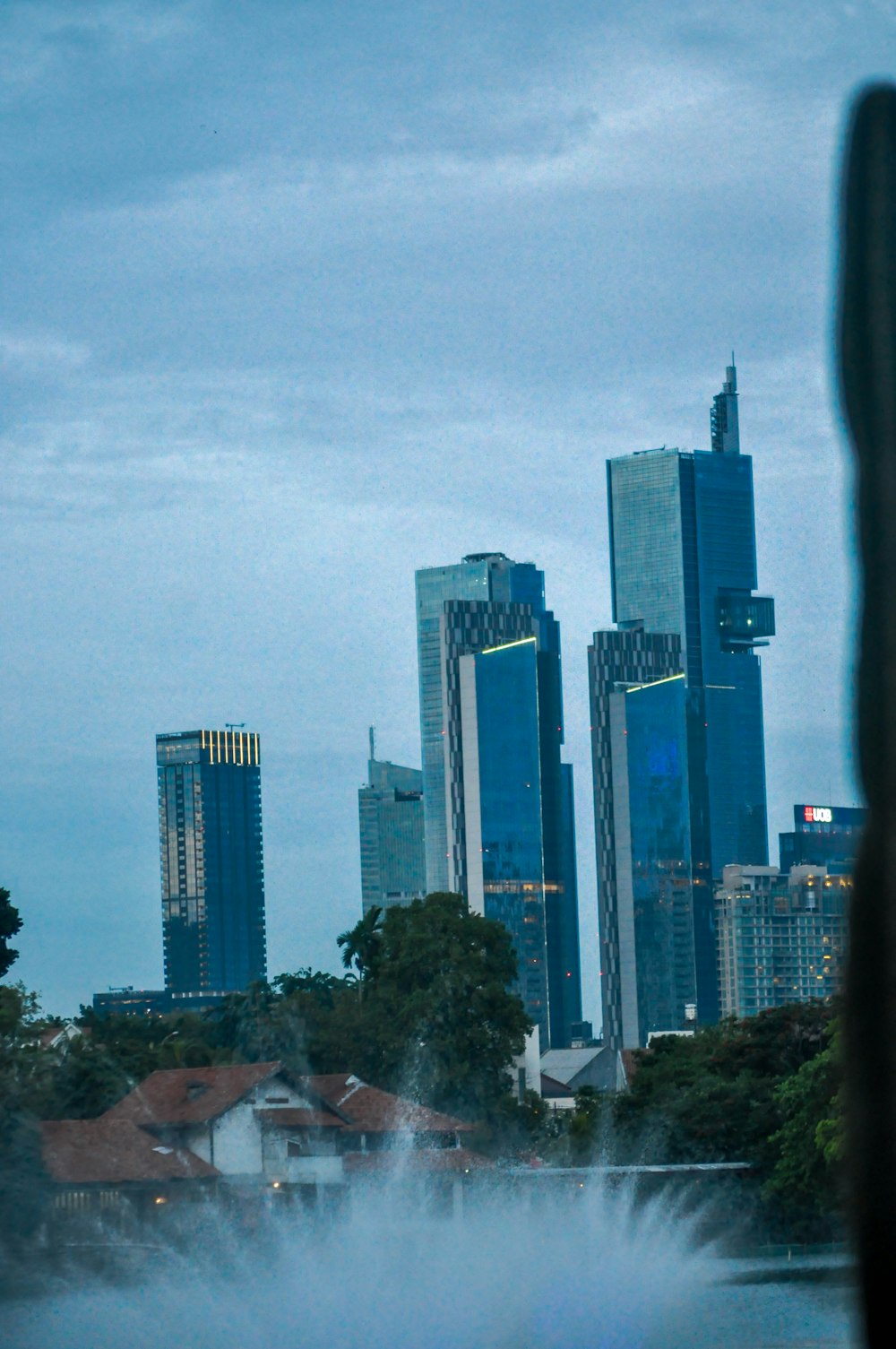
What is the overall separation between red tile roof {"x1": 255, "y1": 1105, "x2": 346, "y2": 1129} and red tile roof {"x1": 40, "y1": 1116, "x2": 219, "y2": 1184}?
5.70 feet

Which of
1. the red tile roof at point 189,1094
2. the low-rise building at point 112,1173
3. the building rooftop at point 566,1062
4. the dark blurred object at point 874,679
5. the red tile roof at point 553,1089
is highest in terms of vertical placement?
the dark blurred object at point 874,679

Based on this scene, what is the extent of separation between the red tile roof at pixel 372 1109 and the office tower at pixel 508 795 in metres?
128

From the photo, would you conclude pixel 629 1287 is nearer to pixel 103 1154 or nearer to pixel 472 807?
pixel 103 1154

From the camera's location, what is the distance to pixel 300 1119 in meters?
45.2

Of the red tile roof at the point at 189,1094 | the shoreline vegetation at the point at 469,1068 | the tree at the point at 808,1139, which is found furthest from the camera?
the red tile roof at the point at 189,1094

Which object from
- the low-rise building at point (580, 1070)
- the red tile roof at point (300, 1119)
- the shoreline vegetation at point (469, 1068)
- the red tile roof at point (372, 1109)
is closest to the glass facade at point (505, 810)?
the low-rise building at point (580, 1070)

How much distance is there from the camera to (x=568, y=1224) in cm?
4100

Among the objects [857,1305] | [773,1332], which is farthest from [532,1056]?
[857,1305]

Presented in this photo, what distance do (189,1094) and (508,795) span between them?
140263 millimetres

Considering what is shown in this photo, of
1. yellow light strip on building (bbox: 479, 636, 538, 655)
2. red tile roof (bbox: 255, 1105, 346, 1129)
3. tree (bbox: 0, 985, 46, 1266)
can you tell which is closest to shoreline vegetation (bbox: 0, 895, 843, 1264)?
tree (bbox: 0, 985, 46, 1266)

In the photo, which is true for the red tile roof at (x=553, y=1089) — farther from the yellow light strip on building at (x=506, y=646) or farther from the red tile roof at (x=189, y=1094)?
the yellow light strip on building at (x=506, y=646)

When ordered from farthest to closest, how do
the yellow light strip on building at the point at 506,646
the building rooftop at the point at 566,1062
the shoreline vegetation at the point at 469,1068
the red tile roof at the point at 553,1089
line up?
the yellow light strip on building at the point at 506,646
the building rooftop at the point at 566,1062
the red tile roof at the point at 553,1089
the shoreline vegetation at the point at 469,1068

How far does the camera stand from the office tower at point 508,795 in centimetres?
18200

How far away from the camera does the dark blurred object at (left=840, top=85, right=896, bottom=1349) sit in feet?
11.6
